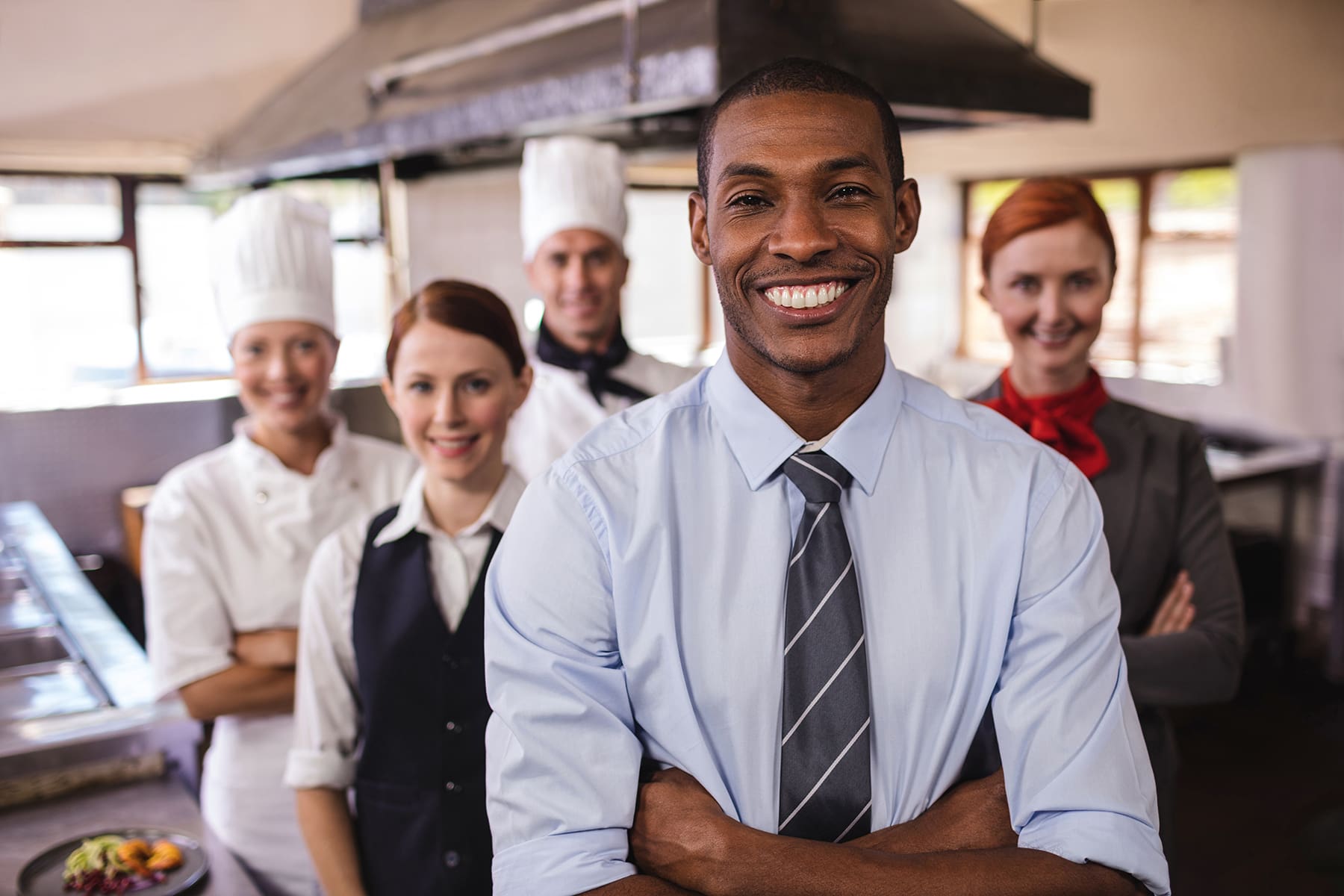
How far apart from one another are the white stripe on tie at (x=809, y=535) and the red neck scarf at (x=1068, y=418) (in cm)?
62

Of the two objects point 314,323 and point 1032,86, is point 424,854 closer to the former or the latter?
point 314,323

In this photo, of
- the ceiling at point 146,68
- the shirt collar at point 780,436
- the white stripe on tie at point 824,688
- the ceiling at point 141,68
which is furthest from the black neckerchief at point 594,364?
the ceiling at point 141,68

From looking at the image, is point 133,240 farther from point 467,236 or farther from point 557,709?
point 557,709

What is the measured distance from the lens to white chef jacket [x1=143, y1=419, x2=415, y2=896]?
1.85 meters

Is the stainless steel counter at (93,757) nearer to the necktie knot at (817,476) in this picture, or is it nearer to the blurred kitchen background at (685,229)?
the necktie knot at (817,476)

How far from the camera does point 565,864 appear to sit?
1035 mm

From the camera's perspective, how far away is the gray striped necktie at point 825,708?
1.08 m

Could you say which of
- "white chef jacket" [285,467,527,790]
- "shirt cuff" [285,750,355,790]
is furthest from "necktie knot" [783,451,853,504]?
"shirt cuff" [285,750,355,790]

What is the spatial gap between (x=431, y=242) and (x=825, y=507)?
17.2ft

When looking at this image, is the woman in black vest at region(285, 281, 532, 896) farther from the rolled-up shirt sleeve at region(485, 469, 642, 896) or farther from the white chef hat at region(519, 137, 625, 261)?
the white chef hat at region(519, 137, 625, 261)

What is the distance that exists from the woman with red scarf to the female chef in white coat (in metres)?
1.15

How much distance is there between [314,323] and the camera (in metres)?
2.07

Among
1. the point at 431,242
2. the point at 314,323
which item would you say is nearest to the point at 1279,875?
the point at 314,323

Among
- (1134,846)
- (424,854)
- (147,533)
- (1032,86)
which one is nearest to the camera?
(1134,846)
